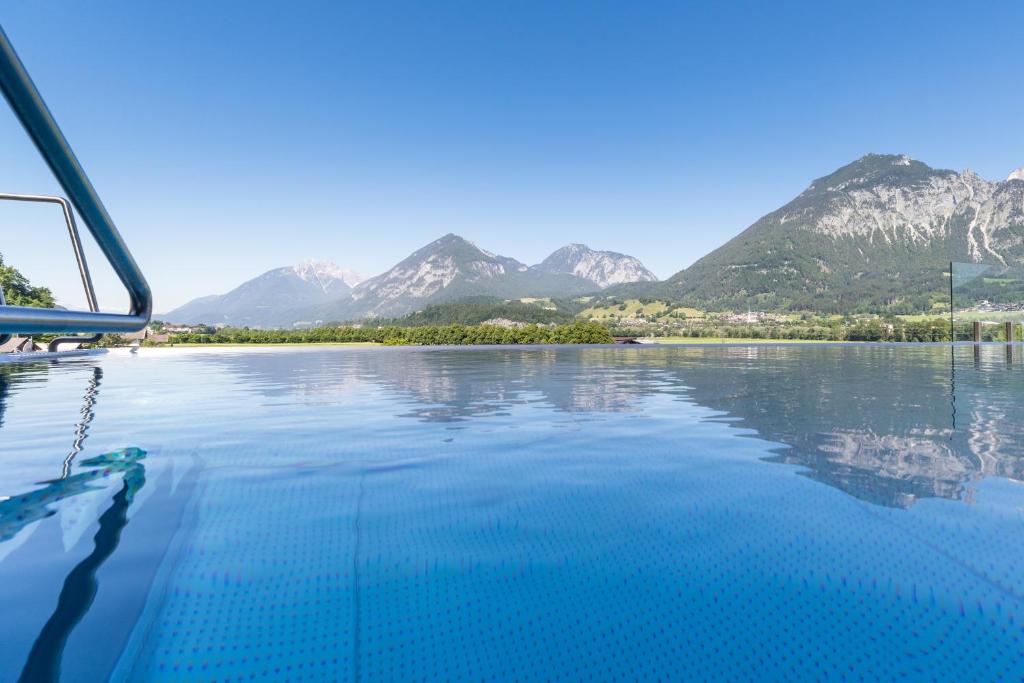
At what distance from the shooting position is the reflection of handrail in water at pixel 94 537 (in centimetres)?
295

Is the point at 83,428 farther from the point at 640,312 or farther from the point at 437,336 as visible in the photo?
the point at 640,312

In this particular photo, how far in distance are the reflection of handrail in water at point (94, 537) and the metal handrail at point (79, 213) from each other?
1.86m

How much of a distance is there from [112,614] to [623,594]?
3485 millimetres

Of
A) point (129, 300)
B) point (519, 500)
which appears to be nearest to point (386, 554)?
point (519, 500)

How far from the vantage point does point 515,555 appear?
14.6ft

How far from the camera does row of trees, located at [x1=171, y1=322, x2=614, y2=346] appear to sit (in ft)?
325

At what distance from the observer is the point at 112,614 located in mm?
3451

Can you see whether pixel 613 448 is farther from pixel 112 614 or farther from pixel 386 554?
pixel 112 614

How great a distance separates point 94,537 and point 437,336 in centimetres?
10695

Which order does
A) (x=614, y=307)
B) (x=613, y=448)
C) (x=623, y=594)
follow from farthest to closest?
(x=614, y=307)
(x=613, y=448)
(x=623, y=594)

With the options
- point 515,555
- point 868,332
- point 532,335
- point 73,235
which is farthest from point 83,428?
point 868,332

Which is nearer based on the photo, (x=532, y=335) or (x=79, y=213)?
(x=79, y=213)

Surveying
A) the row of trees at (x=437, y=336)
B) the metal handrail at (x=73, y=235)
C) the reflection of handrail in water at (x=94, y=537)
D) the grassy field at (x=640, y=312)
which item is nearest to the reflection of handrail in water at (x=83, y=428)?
the reflection of handrail in water at (x=94, y=537)

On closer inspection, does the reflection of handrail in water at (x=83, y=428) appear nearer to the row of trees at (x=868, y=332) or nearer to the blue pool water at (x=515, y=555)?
the blue pool water at (x=515, y=555)
